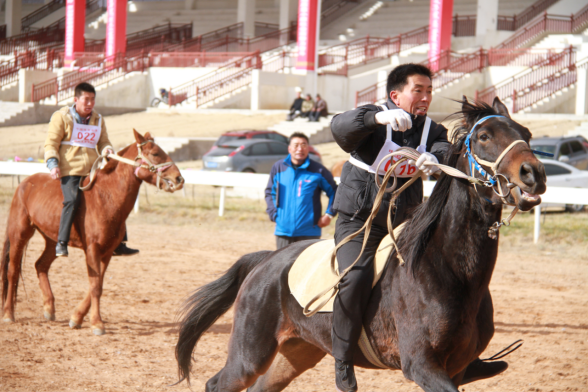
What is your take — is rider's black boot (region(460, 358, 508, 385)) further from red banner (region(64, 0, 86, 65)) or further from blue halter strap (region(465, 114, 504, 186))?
red banner (region(64, 0, 86, 65))

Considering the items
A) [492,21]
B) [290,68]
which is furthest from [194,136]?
[492,21]

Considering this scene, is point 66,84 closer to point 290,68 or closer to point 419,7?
point 290,68

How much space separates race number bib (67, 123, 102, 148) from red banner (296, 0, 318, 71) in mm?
27229

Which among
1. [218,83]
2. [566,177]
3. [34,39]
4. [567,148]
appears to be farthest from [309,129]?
[34,39]

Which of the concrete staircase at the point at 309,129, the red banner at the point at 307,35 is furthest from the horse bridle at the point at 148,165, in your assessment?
the red banner at the point at 307,35

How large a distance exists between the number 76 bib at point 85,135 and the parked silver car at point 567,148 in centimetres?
1410

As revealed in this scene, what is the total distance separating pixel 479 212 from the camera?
3.51 metres

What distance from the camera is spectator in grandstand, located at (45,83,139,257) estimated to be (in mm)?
7621

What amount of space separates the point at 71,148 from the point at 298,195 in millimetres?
2858

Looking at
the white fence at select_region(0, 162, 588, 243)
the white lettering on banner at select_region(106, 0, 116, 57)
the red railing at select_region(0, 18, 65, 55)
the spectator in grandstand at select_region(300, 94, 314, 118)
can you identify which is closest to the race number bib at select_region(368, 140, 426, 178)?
the white fence at select_region(0, 162, 588, 243)

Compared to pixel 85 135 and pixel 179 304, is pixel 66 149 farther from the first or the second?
pixel 179 304

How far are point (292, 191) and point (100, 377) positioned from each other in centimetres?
310

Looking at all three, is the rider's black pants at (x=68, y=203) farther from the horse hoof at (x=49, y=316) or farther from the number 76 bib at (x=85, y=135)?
the horse hoof at (x=49, y=316)

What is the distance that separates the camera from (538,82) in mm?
29719
